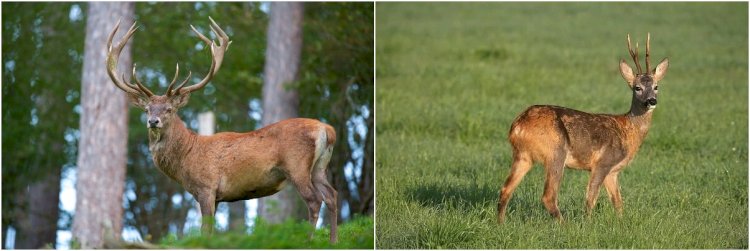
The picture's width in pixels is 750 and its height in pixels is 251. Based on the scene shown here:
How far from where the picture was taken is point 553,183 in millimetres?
6820

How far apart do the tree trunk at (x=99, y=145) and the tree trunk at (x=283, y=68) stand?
5.38 ft

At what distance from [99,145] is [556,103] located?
5.31 metres

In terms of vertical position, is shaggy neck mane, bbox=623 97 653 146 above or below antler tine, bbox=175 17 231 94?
below

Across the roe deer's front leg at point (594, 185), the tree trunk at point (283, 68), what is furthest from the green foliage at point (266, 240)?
the tree trunk at point (283, 68)

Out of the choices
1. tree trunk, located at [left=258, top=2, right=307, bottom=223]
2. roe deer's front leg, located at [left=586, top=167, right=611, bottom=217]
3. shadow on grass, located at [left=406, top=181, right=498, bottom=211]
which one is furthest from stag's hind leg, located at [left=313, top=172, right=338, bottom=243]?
tree trunk, located at [left=258, top=2, right=307, bottom=223]

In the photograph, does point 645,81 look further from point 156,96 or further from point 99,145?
point 99,145

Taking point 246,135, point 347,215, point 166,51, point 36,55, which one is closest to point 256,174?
point 246,135

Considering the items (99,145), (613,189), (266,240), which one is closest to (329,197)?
(266,240)

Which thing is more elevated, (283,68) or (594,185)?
(283,68)

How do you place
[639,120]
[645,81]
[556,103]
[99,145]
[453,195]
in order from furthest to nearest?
1. [99,145]
2. [556,103]
3. [453,195]
4. [639,120]
5. [645,81]

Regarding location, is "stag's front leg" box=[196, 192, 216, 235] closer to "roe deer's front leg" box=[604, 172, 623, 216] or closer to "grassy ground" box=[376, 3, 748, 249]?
"grassy ground" box=[376, 3, 748, 249]

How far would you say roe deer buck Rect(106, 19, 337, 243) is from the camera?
6.08m

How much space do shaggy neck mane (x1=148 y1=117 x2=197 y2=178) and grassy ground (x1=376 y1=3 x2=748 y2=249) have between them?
5.48 feet

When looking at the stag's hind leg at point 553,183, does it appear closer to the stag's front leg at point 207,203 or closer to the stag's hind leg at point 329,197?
the stag's hind leg at point 329,197
